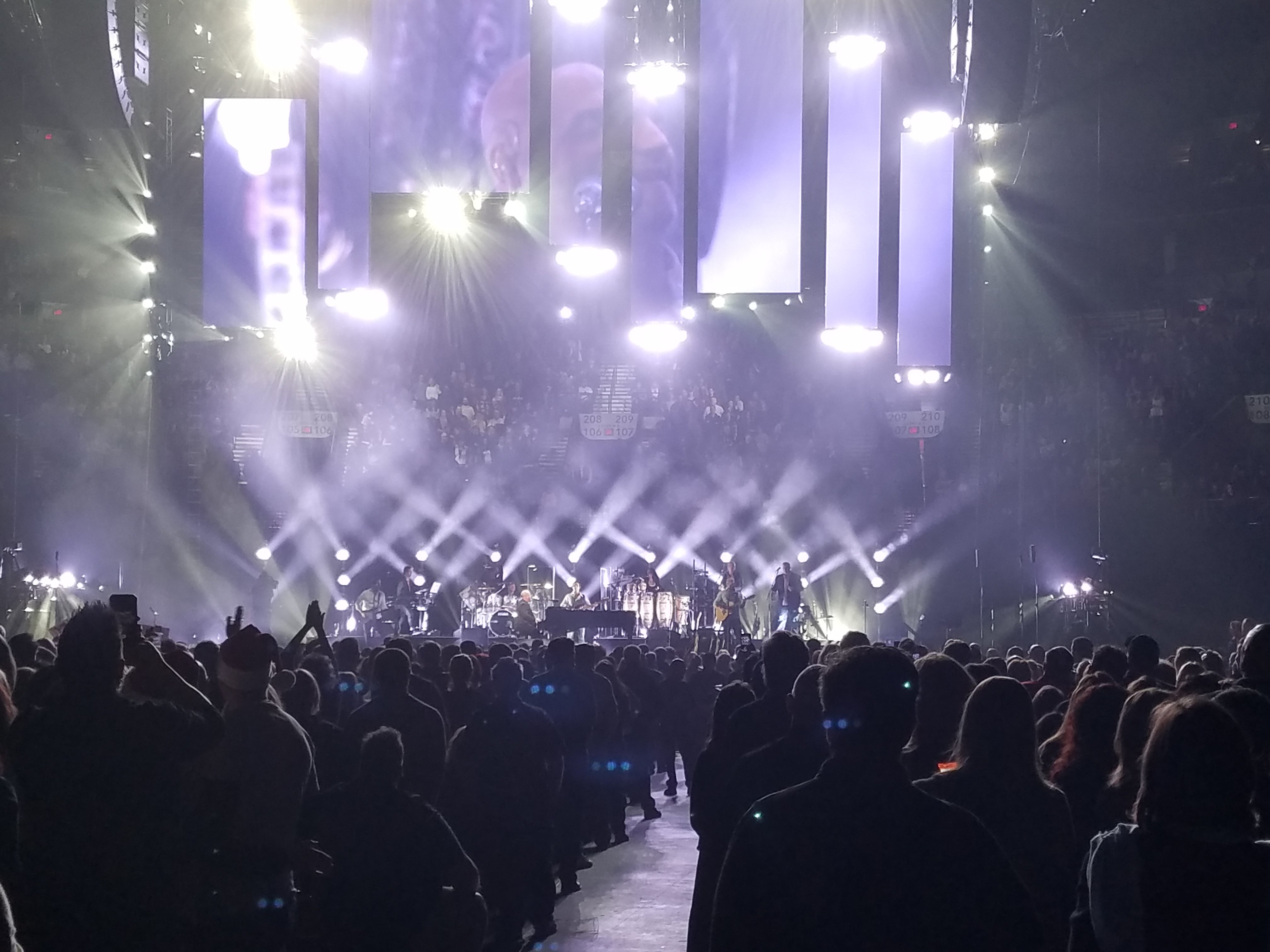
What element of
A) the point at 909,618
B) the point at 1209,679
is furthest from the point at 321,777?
the point at 909,618

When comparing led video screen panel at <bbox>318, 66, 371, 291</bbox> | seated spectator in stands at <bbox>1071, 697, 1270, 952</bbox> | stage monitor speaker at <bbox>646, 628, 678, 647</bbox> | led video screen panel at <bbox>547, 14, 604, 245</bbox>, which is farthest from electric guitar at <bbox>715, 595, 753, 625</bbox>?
seated spectator in stands at <bbox>1071, 697, 1270, 952</bbox>

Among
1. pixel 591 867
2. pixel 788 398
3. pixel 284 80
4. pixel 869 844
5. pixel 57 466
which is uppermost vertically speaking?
pixel 284 80

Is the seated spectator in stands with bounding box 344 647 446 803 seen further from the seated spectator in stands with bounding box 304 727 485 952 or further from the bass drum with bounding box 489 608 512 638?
the bass drum with bounding box 489 608 512 638

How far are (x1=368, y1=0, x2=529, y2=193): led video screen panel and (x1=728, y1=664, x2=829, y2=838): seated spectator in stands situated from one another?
39.4ft

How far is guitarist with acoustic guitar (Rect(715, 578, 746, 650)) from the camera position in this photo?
22141 mm

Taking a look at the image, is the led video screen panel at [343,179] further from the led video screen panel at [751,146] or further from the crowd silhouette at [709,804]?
the crowd silhouette at [709,804]

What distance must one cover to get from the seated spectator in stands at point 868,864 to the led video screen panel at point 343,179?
14.8 m

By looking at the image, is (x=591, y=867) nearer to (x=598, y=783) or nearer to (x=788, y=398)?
(x=598, y=783)

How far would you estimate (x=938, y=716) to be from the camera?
14.3ft

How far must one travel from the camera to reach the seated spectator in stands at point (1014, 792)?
361 centimetres

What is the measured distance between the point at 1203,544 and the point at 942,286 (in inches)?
259

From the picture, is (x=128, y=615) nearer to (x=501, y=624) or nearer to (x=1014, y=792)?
(x=1014, y=792)

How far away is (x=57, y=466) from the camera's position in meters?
20.1

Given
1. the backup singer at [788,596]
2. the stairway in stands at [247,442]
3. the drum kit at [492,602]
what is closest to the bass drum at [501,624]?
the drum kit at [492,602]
